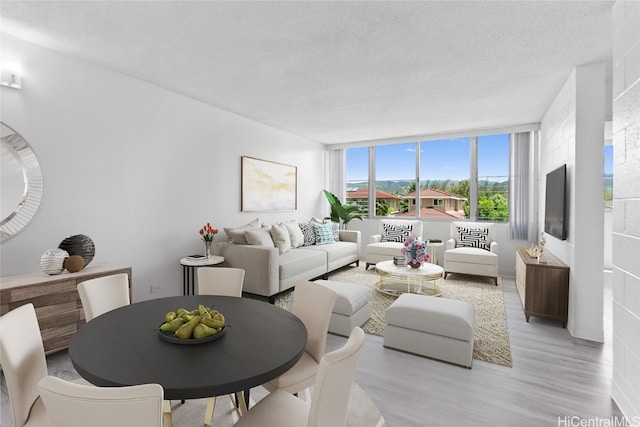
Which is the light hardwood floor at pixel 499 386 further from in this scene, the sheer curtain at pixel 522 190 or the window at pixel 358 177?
the window at pixel 358 177

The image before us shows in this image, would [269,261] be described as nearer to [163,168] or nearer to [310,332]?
[163,168]

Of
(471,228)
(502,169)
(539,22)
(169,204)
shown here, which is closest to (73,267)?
(169,204)

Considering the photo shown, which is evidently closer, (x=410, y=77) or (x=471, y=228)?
(x=410, y=77)

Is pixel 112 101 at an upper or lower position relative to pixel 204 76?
lower

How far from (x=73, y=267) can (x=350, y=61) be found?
10.1ft

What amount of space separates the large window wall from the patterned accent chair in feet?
1.90

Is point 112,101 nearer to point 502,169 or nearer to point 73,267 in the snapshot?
point 73,267

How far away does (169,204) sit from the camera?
3939mm

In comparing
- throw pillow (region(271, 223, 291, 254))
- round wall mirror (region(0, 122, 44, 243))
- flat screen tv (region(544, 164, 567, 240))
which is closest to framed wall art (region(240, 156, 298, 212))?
throw pillow (region(271, 223, 291, 254))

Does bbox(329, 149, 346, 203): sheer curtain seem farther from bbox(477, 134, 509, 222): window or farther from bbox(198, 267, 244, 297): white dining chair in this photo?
bbox(198, 267, 244, 297): white dining chair

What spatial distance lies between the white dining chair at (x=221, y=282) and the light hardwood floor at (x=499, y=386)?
1082mm

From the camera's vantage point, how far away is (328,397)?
107cm

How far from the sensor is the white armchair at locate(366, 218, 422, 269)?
572 centimetres

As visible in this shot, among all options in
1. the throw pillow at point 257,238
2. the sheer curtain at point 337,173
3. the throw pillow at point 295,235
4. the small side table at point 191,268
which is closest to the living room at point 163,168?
the small side table at point 191,268
